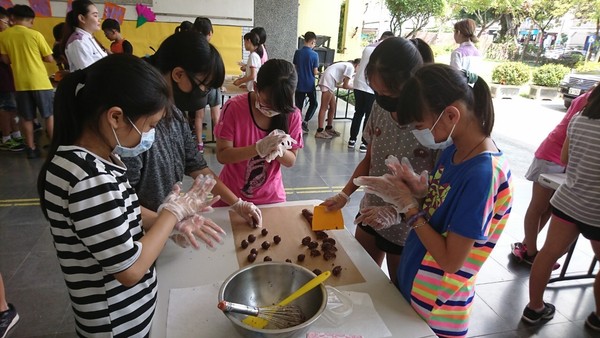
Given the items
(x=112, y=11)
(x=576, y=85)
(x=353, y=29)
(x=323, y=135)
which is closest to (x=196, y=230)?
(x=323, y=135)

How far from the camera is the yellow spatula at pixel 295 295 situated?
1.12 meters

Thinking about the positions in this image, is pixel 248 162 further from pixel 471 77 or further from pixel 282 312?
pixel 471 77

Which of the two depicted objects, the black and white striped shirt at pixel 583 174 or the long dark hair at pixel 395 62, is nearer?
the long dark hair at pixel 395 62

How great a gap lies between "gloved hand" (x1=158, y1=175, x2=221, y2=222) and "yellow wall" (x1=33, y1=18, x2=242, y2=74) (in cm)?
719

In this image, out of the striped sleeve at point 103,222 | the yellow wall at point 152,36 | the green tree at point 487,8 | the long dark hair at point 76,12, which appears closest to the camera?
the striped sleeve at point 103,222

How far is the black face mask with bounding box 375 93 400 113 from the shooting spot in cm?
166

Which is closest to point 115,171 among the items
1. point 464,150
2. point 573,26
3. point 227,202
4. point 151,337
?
point 151,337

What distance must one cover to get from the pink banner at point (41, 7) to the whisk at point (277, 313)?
841 cm

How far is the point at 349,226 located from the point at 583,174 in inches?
78.6

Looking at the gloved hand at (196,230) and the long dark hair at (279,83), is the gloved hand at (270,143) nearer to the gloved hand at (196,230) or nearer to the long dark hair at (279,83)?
the long dark hair at (279,83)

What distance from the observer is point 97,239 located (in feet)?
3.15

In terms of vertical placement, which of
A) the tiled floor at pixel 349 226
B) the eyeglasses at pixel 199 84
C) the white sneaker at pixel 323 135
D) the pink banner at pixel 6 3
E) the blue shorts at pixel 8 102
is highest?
the pink banner at pixel 6 3

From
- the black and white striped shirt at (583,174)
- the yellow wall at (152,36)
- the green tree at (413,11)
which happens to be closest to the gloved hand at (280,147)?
the black and white striped shirt at (583,174)

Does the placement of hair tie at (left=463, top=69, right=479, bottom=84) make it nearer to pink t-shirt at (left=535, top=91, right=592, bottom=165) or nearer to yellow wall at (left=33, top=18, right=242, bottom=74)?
pink t-shirt at (left=535, top=91, right=592, bottom=165)
